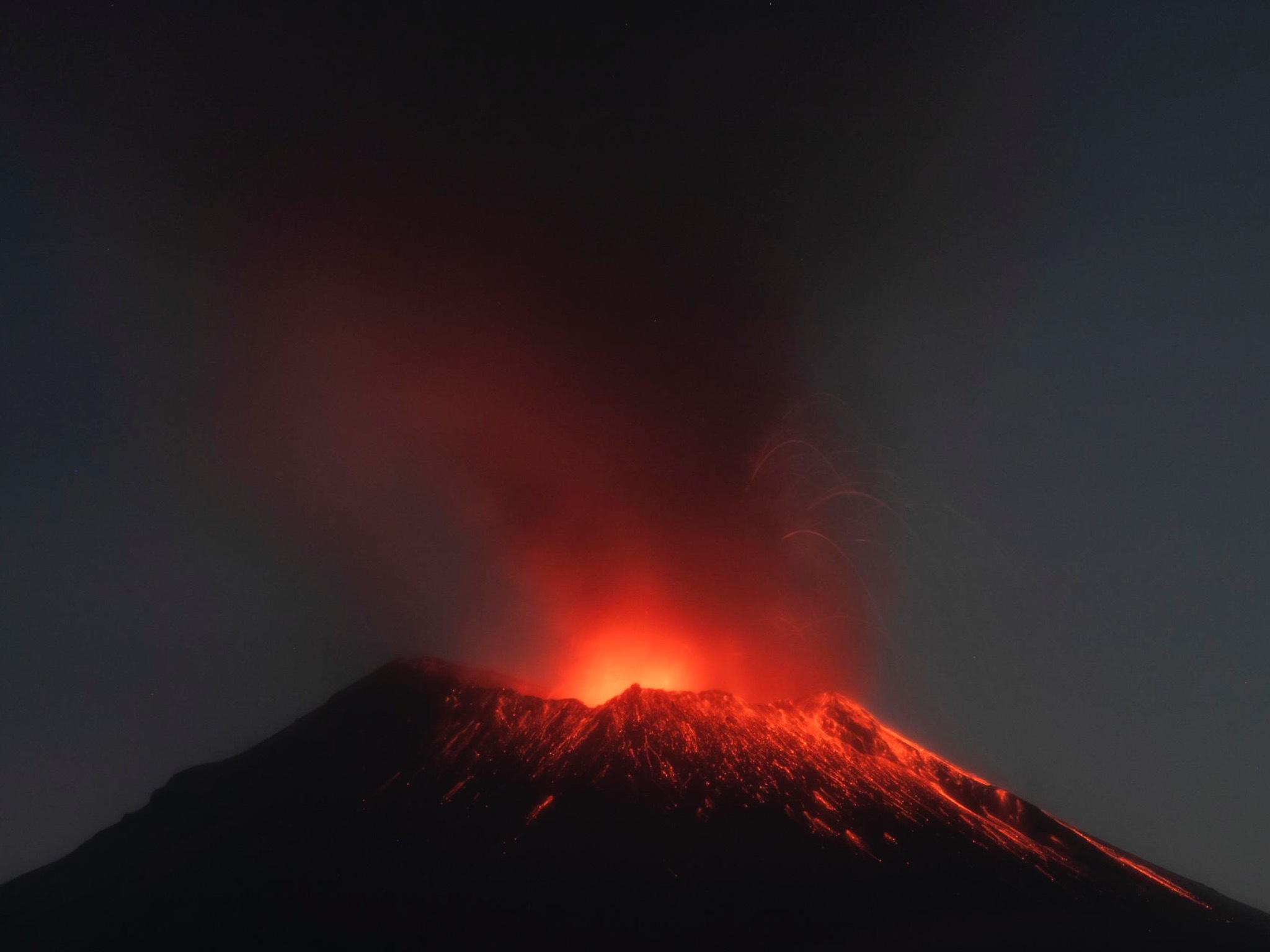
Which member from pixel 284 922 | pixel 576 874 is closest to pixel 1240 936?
pixel 576 874

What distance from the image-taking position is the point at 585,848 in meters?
27.3

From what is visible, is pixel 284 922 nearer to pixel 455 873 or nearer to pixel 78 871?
pixel 455 873

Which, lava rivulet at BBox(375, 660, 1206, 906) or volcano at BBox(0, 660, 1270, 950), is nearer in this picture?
volcano at BBox(0, 660, 1270, 950)

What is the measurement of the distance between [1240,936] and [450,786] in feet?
96.0

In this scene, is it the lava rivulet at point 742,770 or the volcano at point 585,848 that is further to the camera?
the lava rivulet at point 742,770

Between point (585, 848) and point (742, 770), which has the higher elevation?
point (742, 770)

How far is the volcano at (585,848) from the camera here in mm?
24312

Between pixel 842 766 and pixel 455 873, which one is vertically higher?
pixel 842 766

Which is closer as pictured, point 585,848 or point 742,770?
point 585,848

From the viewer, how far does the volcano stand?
79.8ft

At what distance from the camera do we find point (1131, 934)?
25.5 metres

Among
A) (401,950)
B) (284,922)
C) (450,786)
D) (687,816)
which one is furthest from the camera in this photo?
(450,786)

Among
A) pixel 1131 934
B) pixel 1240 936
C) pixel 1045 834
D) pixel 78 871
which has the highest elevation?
pixel 1045 834

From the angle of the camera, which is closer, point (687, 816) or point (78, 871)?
point (687, 816)
